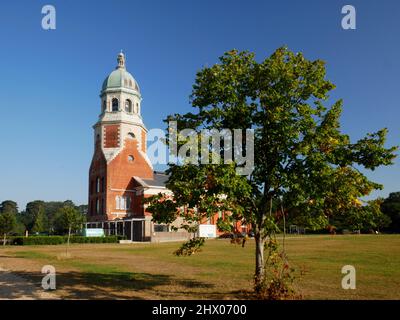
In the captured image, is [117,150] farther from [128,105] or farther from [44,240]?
[44,240]

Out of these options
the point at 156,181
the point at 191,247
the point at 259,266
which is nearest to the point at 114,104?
the point at 156,181

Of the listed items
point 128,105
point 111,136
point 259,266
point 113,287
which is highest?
point 128,105

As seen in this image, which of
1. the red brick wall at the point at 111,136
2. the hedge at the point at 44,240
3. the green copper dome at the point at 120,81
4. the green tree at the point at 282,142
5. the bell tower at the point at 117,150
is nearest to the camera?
the green tree at the point at 282,142

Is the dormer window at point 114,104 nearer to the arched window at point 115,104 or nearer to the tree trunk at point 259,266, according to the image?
the arched window at point 115,104

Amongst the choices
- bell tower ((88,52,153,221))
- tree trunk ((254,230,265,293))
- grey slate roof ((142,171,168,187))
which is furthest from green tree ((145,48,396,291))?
bell tower ((88,52,153,221))

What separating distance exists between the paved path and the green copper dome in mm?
58132

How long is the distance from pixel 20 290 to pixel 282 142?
11.0 meters

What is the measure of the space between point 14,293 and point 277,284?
9315 millimetres

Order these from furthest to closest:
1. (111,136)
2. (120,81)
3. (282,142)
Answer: (120,81), (111,136), (282,142)

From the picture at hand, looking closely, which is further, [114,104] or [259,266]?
[114,104]

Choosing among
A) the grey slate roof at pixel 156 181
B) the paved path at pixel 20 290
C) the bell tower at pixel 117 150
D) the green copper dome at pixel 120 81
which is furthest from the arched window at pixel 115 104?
the paved path at pixel 20 290

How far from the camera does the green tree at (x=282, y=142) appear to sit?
40.7ft

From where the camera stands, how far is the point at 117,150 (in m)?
70.9
